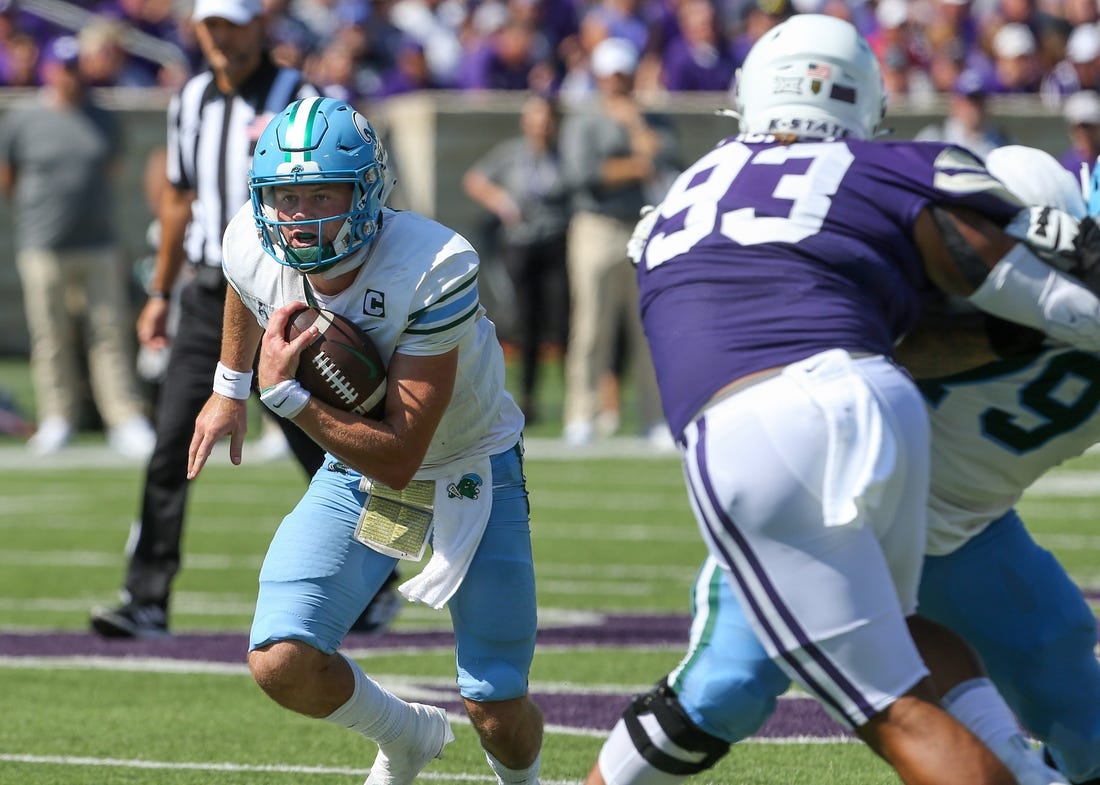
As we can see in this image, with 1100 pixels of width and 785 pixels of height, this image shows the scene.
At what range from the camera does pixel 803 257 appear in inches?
133

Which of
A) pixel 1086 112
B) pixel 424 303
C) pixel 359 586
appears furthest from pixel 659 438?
pixel 424 303

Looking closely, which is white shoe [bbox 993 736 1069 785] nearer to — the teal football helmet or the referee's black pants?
the teal football helmet

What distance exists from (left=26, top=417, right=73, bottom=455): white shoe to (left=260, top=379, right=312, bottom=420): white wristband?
875cm

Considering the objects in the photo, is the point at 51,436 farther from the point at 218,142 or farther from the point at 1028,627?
the point at 1028,627

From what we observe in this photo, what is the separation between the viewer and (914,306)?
345 cm

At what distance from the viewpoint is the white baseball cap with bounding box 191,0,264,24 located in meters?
6.64

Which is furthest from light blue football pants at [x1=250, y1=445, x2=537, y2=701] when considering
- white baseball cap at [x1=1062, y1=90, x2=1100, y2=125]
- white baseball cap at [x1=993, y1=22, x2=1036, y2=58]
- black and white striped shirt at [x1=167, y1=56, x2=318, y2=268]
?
white baseball cap at [x1=993, y1=22, x2=1036, y2=58]

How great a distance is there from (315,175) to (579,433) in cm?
860

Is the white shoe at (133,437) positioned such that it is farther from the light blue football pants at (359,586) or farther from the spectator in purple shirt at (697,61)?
the light blue football pants at (359,586)

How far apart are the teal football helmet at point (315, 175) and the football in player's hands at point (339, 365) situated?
122mm

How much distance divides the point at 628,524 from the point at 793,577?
6.32m

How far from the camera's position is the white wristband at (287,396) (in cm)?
394

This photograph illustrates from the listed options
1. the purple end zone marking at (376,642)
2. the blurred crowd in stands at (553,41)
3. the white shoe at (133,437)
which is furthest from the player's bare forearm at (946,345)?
the blurred crowd in stands at (553,41)

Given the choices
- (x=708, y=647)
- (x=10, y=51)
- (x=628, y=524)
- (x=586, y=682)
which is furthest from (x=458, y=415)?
(x=10, y=51)
